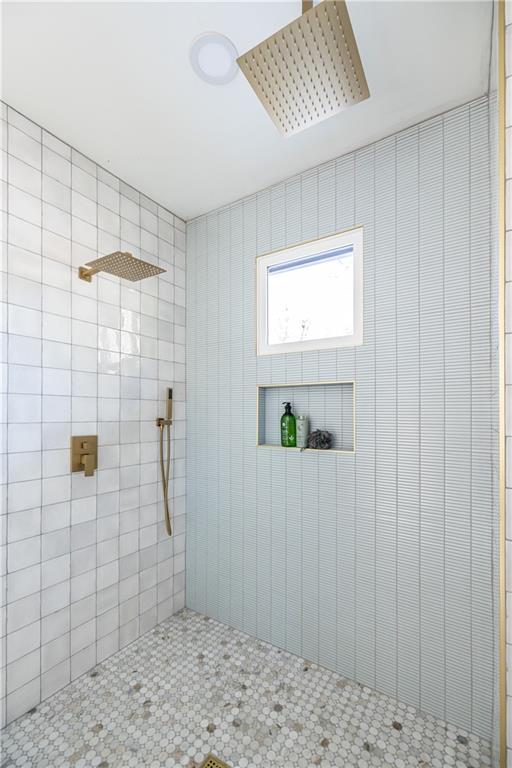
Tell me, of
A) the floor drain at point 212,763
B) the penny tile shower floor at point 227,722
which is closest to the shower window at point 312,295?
the penny tile shower floor at point 227,722

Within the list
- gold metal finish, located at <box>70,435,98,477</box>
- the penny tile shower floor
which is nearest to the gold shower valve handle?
gold metal finish, located at <box>70,435,98,477</box>

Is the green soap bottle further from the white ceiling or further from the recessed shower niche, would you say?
the white ceiling

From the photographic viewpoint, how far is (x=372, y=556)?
174 cm

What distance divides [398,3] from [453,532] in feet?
6.07

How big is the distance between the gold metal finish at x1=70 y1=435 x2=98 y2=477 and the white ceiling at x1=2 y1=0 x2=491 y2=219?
1.40 m

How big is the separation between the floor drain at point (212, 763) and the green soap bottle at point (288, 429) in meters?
1.24

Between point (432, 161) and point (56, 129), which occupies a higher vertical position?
point (56, 129)

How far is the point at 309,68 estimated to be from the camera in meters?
1.05

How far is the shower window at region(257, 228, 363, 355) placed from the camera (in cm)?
187

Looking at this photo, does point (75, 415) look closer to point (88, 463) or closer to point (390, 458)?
point (88, 463)

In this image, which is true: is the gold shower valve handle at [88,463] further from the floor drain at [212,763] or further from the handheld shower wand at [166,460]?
the floor drain at [212,763]

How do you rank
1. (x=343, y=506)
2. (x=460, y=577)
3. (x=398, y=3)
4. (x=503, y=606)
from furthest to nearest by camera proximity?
(x=343, y=506)
(x=460, y=577)
(x=398, y=3)
(x=503, y=606)

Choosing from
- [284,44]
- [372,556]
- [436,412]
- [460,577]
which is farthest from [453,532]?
[284,44]

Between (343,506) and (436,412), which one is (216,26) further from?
(343,506)
